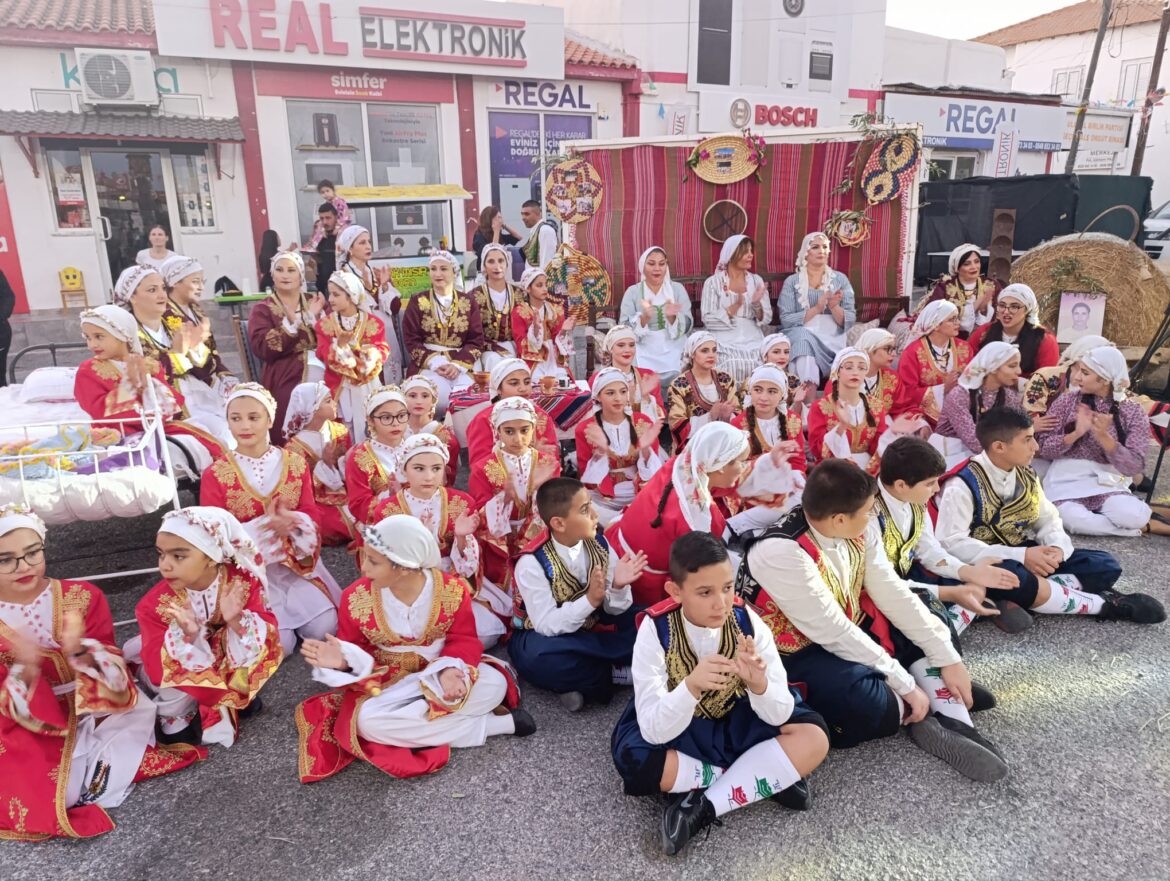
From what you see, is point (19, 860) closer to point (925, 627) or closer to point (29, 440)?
point (29, 440)

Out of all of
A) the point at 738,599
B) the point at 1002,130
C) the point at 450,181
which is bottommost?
the point at 738,599

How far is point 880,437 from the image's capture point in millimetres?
4984

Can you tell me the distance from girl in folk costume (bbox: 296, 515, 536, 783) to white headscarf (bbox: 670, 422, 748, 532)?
0.95m

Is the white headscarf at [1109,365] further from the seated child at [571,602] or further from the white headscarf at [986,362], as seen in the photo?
the seated child at [571,602]

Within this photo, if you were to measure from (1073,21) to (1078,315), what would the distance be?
25112mm

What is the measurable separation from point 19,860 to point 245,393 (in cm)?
191

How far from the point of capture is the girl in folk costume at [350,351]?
5254 mm

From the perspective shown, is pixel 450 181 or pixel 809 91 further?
pixel 809 91

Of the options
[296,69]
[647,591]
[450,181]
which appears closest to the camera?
[647,591]

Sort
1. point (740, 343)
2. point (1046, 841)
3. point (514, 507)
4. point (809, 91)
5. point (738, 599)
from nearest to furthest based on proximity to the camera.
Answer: point (1046, 841), point (738, 599), point (514, 507), point (740, 343), point (809, 91)

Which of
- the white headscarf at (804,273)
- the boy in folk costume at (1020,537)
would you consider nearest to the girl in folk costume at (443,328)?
the white headscarf at (804,273)

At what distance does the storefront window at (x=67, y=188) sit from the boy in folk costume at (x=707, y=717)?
11.6m

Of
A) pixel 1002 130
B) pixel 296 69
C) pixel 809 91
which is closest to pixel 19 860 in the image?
pixel 296 69

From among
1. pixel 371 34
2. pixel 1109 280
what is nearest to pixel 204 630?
pixel 1109 280
